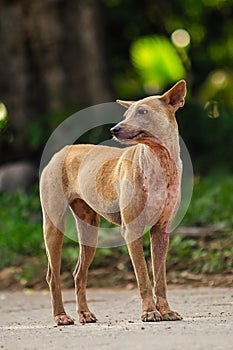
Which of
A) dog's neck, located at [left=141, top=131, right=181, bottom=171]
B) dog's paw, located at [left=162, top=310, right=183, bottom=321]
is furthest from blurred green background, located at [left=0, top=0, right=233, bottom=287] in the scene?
dog's neck, located at [left=141, top=131, right=181, bottom=171]

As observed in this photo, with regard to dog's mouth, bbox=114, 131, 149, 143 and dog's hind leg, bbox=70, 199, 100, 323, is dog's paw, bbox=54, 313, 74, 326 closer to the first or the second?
dog's hind leg, bbox=70, 199, 100, 323

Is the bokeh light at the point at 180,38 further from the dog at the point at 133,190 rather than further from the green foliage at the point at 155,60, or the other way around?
the dog at the point at 133,190

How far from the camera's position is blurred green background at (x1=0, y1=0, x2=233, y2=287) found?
37.5ft

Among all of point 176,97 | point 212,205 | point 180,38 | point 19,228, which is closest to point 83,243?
point 176,97

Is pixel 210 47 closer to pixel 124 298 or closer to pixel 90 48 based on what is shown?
pixel 90 48

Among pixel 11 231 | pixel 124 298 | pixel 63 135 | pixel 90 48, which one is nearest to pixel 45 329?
pixel 124 298

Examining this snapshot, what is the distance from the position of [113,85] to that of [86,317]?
9986 millimetres

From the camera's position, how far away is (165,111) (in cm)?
696

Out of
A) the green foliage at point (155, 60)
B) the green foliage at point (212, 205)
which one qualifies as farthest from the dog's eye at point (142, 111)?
the green foliage at point (155, 60)

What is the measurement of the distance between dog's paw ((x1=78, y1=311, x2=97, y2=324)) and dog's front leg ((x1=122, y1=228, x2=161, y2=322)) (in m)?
0.69

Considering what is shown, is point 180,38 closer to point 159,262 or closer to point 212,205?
point 212,205

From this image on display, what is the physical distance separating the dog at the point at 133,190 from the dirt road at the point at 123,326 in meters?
0.32

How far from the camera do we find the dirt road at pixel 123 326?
18.8 feet

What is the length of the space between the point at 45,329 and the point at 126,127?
1.55 metres
